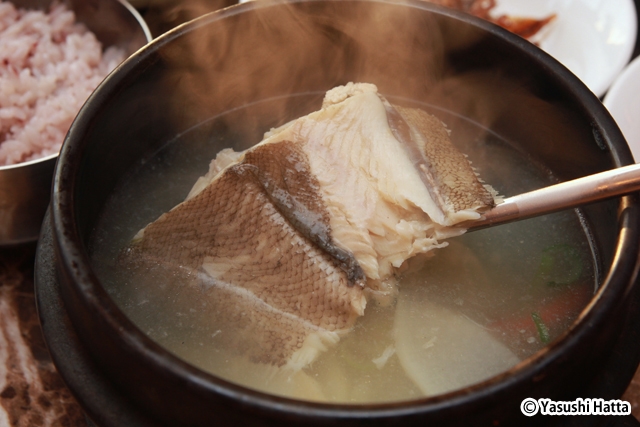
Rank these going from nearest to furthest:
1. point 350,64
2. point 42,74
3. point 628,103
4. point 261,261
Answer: point 261,261 → point 350,64 → point 628,103 → point 42,74

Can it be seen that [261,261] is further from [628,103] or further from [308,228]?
[628,103]

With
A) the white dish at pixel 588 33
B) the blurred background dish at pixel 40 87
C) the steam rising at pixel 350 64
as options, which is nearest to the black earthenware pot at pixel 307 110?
the steam rising at pixel 350 64

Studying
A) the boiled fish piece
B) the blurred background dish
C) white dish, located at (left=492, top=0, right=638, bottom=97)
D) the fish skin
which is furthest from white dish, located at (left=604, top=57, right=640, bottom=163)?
the blurred background dish

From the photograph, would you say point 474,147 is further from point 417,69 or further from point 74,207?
point 74,207

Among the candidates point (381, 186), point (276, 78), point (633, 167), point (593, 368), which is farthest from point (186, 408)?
point (276, 78)

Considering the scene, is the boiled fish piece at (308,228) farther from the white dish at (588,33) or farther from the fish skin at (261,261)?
the white dish at (588,33)

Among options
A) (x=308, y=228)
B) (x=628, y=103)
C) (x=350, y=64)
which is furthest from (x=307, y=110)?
(x=628, y=103)
